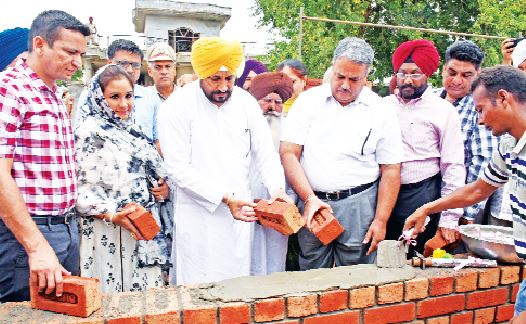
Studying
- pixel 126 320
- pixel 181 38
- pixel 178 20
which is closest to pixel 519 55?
pixel 126 320

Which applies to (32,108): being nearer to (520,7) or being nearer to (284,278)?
(284,278)

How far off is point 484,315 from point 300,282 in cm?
104

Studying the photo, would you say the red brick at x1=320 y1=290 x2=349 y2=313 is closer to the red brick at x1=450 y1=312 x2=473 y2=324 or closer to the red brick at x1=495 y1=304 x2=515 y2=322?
the red brick at x1=450 y1=312 x2=473 y2=324

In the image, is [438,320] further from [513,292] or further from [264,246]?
[264,246]

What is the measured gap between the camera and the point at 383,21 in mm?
15273

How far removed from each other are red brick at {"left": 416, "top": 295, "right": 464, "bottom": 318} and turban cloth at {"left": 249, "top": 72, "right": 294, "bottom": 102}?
2.10 m

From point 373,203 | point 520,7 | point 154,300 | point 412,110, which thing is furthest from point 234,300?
point 520,7

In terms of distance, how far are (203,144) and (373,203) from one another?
113 cm

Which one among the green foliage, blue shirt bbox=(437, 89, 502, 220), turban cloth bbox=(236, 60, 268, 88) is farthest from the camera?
the green foliage

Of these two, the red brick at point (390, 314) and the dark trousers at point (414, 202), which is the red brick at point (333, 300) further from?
the dark trousers at point (414, 202)

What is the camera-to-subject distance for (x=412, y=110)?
Result: 3.28 meters

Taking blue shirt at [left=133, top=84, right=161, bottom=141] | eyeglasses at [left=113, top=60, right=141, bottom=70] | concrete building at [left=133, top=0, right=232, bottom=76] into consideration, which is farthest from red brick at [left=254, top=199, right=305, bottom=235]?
concrete building at [left=133, top=0, right=232, bottom=76]

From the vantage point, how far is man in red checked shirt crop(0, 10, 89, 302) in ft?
7.10

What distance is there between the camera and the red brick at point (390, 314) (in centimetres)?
219
